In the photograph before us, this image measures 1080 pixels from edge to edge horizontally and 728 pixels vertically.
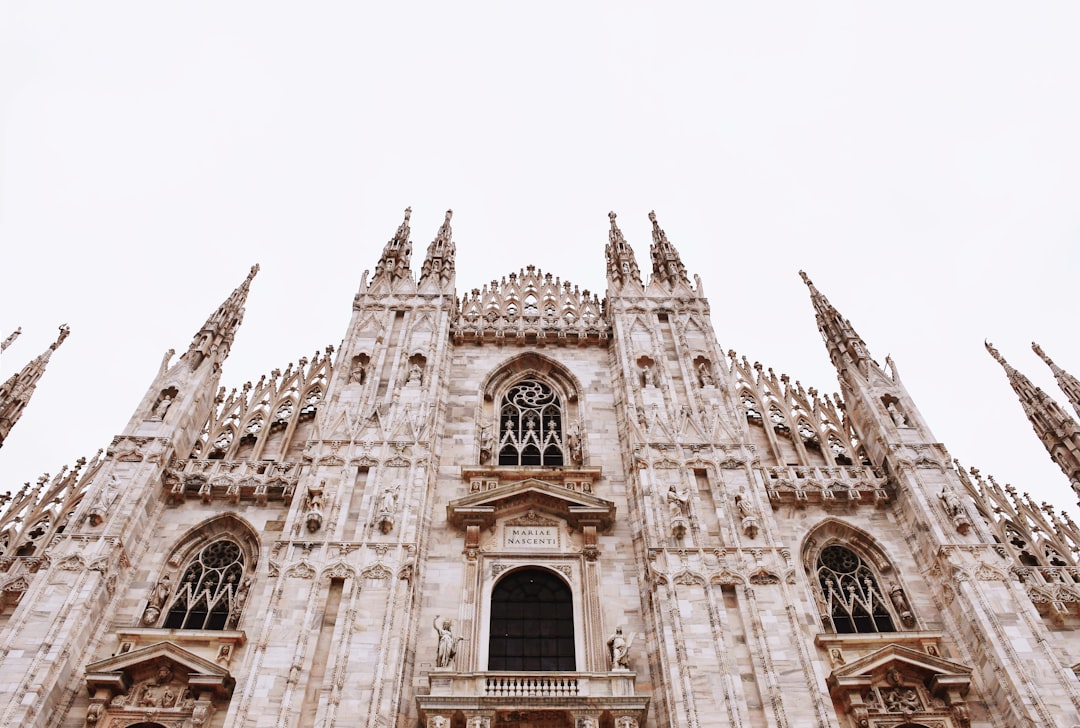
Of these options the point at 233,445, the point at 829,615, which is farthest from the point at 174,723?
the point at 829,615

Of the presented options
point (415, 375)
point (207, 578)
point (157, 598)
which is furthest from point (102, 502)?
point (415, 375)

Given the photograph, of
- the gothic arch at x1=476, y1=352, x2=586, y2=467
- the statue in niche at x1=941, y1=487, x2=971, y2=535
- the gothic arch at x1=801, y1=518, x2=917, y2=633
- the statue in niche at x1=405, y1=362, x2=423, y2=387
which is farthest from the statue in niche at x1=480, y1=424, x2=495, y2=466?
the statue in niche at x1=941, y1=487, x2=971, y2=535

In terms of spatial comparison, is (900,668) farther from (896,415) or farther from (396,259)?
(396,259)

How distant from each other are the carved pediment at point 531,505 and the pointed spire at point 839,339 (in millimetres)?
7682

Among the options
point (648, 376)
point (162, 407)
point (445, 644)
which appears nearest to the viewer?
point (445, 644)

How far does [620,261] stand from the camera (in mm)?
23500

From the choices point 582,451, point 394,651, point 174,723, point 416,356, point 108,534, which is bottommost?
point 174,723

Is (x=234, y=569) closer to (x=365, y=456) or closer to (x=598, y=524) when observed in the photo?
(x=365, y=456)

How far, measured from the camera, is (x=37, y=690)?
12359 millimetres

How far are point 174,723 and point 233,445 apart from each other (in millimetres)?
6293

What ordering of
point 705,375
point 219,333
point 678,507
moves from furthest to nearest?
point 219,333
point 705,375
point 678,507

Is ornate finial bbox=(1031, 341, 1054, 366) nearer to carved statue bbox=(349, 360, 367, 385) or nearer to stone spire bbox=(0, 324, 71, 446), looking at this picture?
carved statue bbox=(349, 360, 367, 385)

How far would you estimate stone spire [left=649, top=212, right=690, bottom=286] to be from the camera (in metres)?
22.9

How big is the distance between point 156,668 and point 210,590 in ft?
6.43
